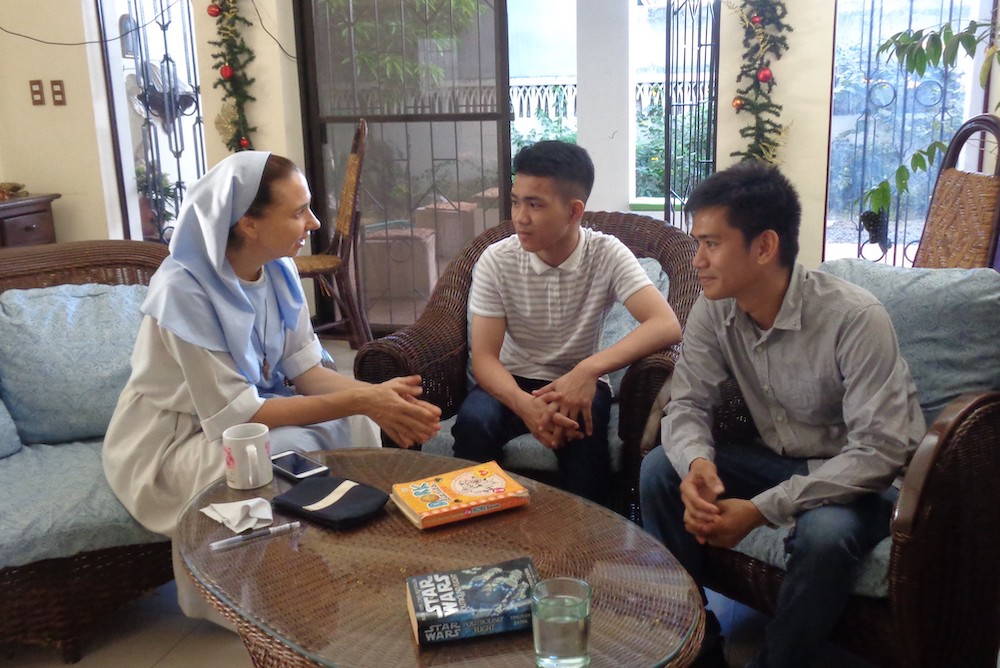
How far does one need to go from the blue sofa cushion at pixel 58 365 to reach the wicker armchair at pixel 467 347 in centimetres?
65

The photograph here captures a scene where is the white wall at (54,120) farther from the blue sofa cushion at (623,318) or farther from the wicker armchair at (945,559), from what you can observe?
the wicker armchair at (945,559)

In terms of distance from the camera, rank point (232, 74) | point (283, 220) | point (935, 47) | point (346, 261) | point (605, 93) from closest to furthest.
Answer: point (283, 220)
point (935, 47)
point (346, 261)
point (232, 74)
point (605, 93)

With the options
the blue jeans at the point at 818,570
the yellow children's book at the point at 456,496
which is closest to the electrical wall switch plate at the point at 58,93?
the yellow children's book at the point at 456,496

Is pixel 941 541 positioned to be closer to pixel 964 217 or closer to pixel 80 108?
pixel 964 217

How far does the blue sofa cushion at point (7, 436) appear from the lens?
2.19 meters

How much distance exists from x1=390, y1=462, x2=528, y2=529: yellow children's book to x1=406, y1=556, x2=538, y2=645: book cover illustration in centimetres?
21

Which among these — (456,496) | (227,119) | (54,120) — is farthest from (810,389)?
(54,120)

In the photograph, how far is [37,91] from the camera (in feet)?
16.6

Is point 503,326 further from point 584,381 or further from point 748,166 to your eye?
point 748,166

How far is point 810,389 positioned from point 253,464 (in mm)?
1092

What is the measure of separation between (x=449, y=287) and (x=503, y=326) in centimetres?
35

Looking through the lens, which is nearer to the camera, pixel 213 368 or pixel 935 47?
pixel 213 368

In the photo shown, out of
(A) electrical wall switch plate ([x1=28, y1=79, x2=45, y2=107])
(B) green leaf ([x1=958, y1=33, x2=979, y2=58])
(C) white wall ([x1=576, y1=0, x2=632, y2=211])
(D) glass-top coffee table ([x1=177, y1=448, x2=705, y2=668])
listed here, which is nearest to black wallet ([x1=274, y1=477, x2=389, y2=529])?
(D) glass-top coffee table ([x1=177, y1=448, x2=705, y2=668])

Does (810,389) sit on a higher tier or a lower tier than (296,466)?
higher
